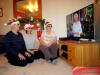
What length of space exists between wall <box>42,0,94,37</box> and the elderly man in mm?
1705

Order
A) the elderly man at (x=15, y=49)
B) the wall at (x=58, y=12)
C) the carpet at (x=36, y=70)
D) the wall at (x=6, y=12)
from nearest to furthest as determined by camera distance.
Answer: the carpet at (x=36, y=70)
the elderly man at (x=15, y=49)
the wall at (x=58, y=12)
the wall at (x=6, y=12)

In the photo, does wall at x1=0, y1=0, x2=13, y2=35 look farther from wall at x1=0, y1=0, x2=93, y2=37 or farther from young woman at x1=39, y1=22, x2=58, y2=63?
young woman at x1=39, y1=22, x2=58, y2=63

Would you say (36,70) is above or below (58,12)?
below

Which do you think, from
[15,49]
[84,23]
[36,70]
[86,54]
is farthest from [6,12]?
[86,54]

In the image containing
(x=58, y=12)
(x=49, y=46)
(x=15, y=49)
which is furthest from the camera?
(x=58, y=12)

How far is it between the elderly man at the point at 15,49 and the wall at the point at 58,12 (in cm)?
171

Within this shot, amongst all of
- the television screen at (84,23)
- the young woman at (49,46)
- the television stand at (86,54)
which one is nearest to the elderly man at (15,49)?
the young woman at (49,46)

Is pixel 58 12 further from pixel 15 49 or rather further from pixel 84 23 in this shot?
pixel 15 49

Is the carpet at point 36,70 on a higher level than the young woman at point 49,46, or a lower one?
lower

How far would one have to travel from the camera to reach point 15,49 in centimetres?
237

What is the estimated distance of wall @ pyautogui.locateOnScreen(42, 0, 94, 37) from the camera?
148 inches

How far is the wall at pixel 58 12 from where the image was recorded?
3.77 m

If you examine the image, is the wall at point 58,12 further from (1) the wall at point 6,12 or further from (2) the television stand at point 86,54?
(2) the television stand at point 86,54

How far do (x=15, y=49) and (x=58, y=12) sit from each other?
2241 millimetres
